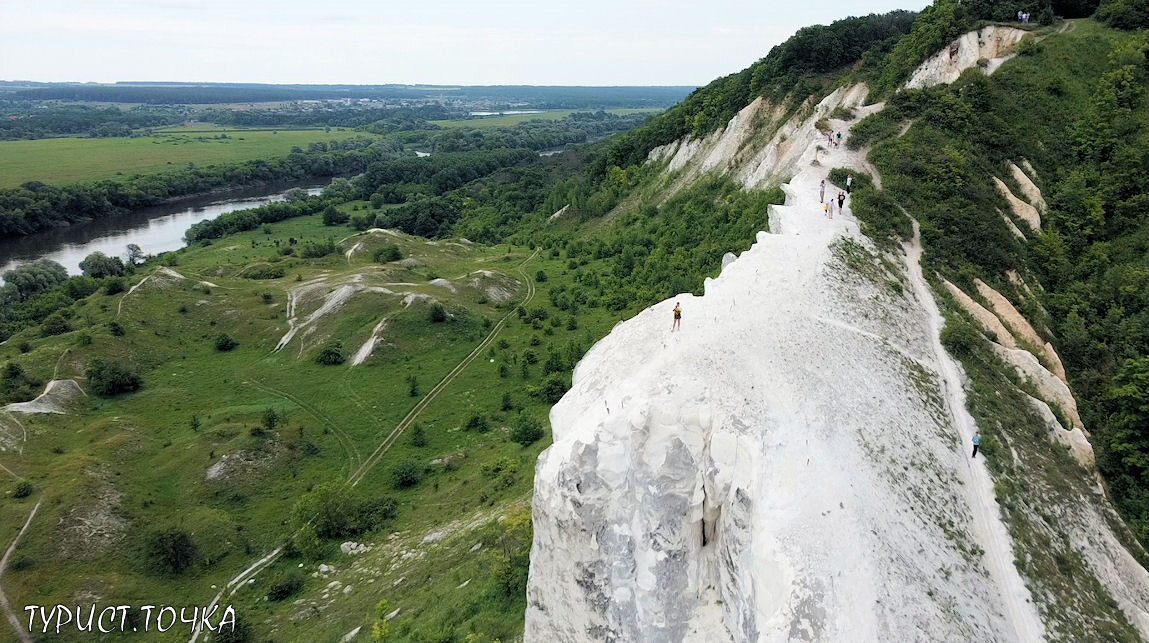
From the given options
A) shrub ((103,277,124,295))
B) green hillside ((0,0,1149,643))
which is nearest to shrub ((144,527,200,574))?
green hillside ((0,0,1149,643))

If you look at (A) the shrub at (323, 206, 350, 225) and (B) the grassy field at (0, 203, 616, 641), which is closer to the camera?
(B) the grassy field at (0, 203, 616, 641)

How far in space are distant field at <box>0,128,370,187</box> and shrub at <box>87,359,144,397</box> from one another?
110220 mm

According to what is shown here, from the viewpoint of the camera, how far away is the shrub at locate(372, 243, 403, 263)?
6850 cm

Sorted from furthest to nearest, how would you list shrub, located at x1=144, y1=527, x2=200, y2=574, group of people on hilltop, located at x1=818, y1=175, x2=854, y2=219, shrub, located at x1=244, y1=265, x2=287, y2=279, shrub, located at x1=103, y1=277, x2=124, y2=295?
shrub, located at x1=244, y1=265, x2=287, y2=279 < shrub, located at x1=103, y1=277, x2=124, y2=295 < group of people on hilltop, located at x1=818, y1=175, x2=854, y2=219 < shrub, located at x1=144, y1=527, x2=200, y2=574

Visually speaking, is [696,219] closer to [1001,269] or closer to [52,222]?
[1001,269]

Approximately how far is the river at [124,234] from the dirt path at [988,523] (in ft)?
336

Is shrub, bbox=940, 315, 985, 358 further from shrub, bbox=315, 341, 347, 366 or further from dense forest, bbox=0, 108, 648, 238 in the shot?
dense forest, bbox=0, 108, 648, 238

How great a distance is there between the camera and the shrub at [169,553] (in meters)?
27.8

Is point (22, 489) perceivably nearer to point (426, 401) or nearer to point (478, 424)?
point (426, 401)

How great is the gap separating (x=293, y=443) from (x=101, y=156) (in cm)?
17028

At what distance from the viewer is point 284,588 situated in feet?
87.7

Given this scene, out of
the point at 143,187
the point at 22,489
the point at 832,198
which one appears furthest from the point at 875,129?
the point at 143,187

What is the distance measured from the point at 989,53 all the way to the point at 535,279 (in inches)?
1644

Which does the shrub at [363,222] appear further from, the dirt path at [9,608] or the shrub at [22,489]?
the dirt path at [9,608]
